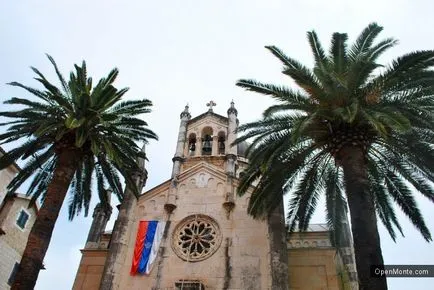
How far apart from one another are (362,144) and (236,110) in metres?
15.9

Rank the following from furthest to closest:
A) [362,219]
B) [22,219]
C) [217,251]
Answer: [22,219]
[217,251]
[362,219]

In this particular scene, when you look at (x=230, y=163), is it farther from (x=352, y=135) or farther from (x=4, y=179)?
(x=4, y=179)

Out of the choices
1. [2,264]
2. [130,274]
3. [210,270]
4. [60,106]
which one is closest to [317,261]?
[210,270]

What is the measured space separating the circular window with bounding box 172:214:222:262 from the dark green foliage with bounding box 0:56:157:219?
12.5ft

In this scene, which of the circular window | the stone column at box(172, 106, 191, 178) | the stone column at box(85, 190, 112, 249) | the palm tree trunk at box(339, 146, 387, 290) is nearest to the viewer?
the palm tree trunk at box(339, 146, 387, 290)

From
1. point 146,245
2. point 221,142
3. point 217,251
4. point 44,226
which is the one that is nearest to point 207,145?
point 221,142

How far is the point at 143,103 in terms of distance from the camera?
18266 millimetres

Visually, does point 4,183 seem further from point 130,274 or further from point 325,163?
point 325,163

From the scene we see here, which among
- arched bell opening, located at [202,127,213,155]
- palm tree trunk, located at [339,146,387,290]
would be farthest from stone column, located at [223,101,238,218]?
palm tree trunk, located at [339,146,387,290]

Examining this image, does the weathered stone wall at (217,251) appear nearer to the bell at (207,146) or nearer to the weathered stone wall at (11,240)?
the bell at (207,146)

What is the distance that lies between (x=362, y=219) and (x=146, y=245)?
12.2 meters

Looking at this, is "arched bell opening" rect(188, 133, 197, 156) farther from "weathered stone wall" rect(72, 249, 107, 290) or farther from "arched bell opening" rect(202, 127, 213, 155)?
"weathered stone wall" rect(72, 249, 107, 290)

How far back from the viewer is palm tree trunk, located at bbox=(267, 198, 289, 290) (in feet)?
54.4

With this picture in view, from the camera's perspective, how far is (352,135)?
1252 centimetres
